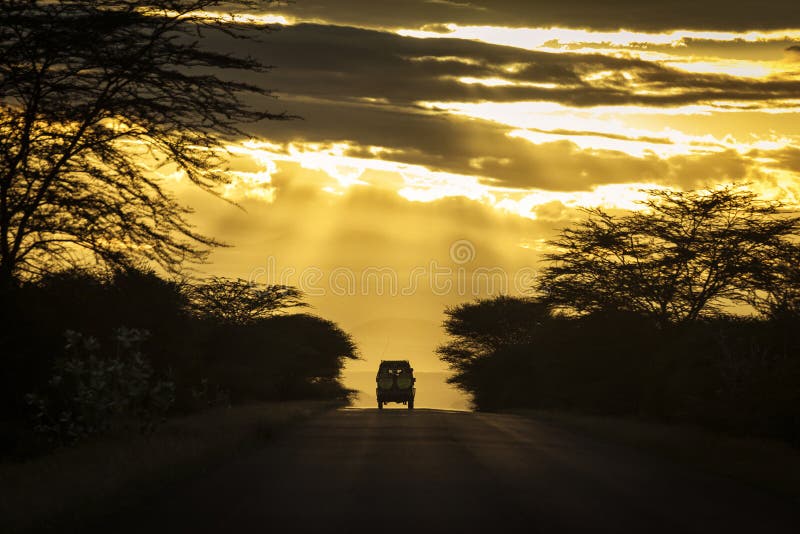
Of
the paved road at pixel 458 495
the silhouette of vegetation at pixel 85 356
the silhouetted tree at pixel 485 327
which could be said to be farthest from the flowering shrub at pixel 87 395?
the silhouetted tree at pixel 485 327

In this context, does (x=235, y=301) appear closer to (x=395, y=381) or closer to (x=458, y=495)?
(x=395, y=381)

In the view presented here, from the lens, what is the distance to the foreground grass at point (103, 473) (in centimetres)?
1254

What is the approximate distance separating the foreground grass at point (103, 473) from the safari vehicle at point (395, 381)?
1202 inches

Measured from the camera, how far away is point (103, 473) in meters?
16.1

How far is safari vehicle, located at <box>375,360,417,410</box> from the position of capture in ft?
190

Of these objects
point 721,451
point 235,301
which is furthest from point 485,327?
point 721,451

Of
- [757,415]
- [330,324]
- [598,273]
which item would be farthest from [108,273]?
[330,324]

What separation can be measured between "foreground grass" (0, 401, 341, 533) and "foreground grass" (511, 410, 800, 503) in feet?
29.0

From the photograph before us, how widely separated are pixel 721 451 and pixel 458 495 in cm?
1008

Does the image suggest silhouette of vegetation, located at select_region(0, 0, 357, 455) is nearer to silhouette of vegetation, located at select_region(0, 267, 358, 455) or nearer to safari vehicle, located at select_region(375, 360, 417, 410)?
silhouette of vegetation, located at select_region(0, 267, 358, 455)

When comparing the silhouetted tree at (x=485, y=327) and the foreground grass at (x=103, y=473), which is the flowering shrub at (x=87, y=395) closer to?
the foreground grass at (x=103, y=473)

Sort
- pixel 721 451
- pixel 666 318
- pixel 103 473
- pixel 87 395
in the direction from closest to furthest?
pixel 103 473 < pixel 87 395 < pixel 721 451 < pixel 666 318

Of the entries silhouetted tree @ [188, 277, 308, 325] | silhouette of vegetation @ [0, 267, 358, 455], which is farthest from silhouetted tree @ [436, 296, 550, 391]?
silhouette of vegetation @ [0, 267, 358, 455]

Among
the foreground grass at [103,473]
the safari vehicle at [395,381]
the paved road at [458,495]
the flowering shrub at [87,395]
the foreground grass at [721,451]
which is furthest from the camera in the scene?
the safari vehicle at [395,381]
